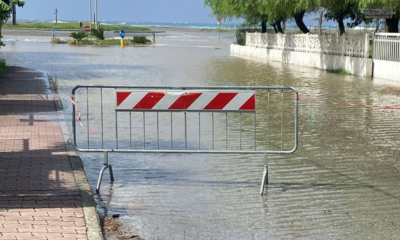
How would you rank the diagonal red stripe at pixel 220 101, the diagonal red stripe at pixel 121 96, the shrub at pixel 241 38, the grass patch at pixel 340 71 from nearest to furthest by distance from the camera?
the diagonal red stripe at pixel 220 101
the diagonal red stripe at pixel 121 96
the grass patch at pixel 340 71
the shrub at pixel 241 38

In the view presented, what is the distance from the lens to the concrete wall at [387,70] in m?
23.7

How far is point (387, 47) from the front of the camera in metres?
24.6

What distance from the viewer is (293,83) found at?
2355cm

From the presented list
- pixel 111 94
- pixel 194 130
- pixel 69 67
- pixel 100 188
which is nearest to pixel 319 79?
pixel 111 94

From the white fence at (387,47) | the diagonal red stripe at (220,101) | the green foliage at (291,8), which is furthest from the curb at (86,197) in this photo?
the green foliage at (291,8)

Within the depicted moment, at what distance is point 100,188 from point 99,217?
1364 mm

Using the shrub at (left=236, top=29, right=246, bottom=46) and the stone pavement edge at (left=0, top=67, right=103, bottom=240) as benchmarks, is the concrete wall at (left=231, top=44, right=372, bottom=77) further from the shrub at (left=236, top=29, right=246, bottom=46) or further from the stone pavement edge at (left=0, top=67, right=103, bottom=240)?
the stone pavement edge at (left=0, top=67, right=103, bottom=240)

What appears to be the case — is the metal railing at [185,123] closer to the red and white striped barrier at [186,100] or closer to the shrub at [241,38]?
the red and white striped barrier at [186,100]

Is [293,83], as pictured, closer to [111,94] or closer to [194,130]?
[111,94]

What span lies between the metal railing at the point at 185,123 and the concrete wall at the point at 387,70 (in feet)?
18.6

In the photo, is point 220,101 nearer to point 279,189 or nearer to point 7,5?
point 279,189

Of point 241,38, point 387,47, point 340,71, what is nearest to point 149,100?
point 387,47

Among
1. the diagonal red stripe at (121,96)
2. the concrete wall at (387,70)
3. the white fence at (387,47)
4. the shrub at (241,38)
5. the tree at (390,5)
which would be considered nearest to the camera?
the diagonal red stripe at (121,96)

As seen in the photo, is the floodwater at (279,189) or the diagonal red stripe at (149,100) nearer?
the floodwater at (279,189)
